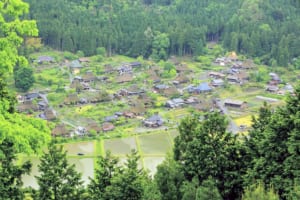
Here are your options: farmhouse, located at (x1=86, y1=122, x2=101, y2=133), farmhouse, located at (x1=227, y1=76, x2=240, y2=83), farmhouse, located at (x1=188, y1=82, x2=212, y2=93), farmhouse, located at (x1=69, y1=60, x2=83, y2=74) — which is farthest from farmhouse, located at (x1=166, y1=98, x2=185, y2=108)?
farmhouse, located at (x1=69, y1=60, x2=83, y2=74)

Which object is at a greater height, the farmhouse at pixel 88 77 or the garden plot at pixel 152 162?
the farmhouse at pixel 88 77

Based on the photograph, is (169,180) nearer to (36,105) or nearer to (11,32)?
(11,32)

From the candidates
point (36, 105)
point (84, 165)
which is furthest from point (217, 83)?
point (84, 165)

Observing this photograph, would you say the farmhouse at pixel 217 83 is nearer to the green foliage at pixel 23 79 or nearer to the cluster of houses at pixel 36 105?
the cluster of houses at pixel 36 105

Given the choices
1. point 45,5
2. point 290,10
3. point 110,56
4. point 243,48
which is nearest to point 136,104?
point 110,56

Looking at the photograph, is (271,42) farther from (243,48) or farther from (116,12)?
(116,12)

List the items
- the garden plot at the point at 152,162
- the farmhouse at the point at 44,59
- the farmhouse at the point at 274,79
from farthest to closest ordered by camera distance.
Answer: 1. the farmhouse at the point at 44,59
2. the farmhouse at the point at 274,79
3. the garden plot at the point at 152,162

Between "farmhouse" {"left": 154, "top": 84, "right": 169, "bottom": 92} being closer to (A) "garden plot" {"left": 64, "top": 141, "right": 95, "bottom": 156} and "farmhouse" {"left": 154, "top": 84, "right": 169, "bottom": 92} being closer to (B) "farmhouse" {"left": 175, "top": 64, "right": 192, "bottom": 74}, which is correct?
(B) "farmhouse" {"left": 175, "top": 64, "right": 192, "bottom": 74}

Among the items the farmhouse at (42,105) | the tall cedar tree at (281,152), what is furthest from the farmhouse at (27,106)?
the tall cedar tree at (281,152)
